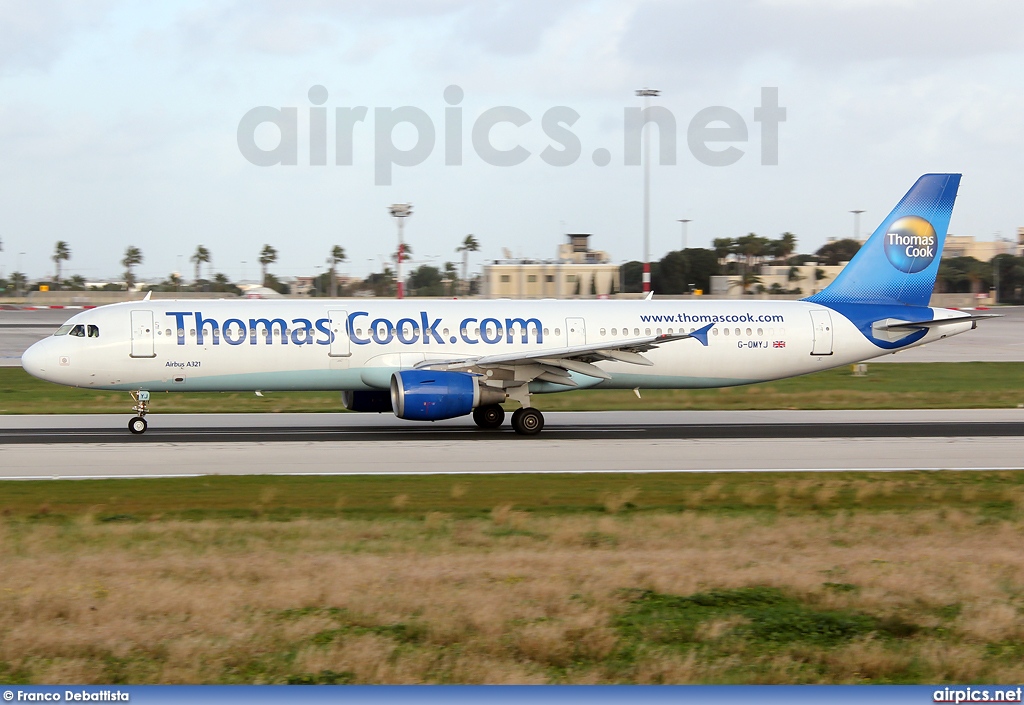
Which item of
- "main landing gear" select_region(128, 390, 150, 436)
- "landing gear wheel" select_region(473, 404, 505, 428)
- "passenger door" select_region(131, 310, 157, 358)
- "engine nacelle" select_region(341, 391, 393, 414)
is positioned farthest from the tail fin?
"main landing gear" select_region(128, 390, 150, 436)

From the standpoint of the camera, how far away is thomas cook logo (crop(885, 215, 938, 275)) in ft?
100

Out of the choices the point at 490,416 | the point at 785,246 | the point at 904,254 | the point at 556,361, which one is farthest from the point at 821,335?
the point at 785,246

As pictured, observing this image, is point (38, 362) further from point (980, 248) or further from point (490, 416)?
point (980, 248)

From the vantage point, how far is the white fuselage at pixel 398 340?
1032 inches

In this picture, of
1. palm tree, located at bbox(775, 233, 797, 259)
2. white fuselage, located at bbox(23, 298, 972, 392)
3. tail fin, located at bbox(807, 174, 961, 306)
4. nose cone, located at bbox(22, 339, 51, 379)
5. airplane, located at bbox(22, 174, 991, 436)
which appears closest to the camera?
nose cone, located at bbox(22, 339, 51, 379)

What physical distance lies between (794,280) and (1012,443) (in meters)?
105

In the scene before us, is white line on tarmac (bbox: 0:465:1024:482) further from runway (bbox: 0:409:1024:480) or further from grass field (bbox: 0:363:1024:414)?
grass field (bbox: 0:363:1024:414)

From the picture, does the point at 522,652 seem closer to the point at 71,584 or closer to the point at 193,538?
the point at 71,584

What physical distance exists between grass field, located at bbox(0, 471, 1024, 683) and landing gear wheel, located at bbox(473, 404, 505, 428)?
9.24m

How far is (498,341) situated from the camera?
2786 cm

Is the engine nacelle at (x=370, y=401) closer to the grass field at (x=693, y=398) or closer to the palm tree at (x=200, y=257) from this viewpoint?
the grass field at (x=693, y=398)

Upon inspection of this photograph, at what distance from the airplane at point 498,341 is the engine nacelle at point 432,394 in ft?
0.09

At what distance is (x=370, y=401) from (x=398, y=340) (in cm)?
178

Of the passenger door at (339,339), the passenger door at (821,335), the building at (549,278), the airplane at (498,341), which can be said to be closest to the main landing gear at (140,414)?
the airplane at (498,341)
